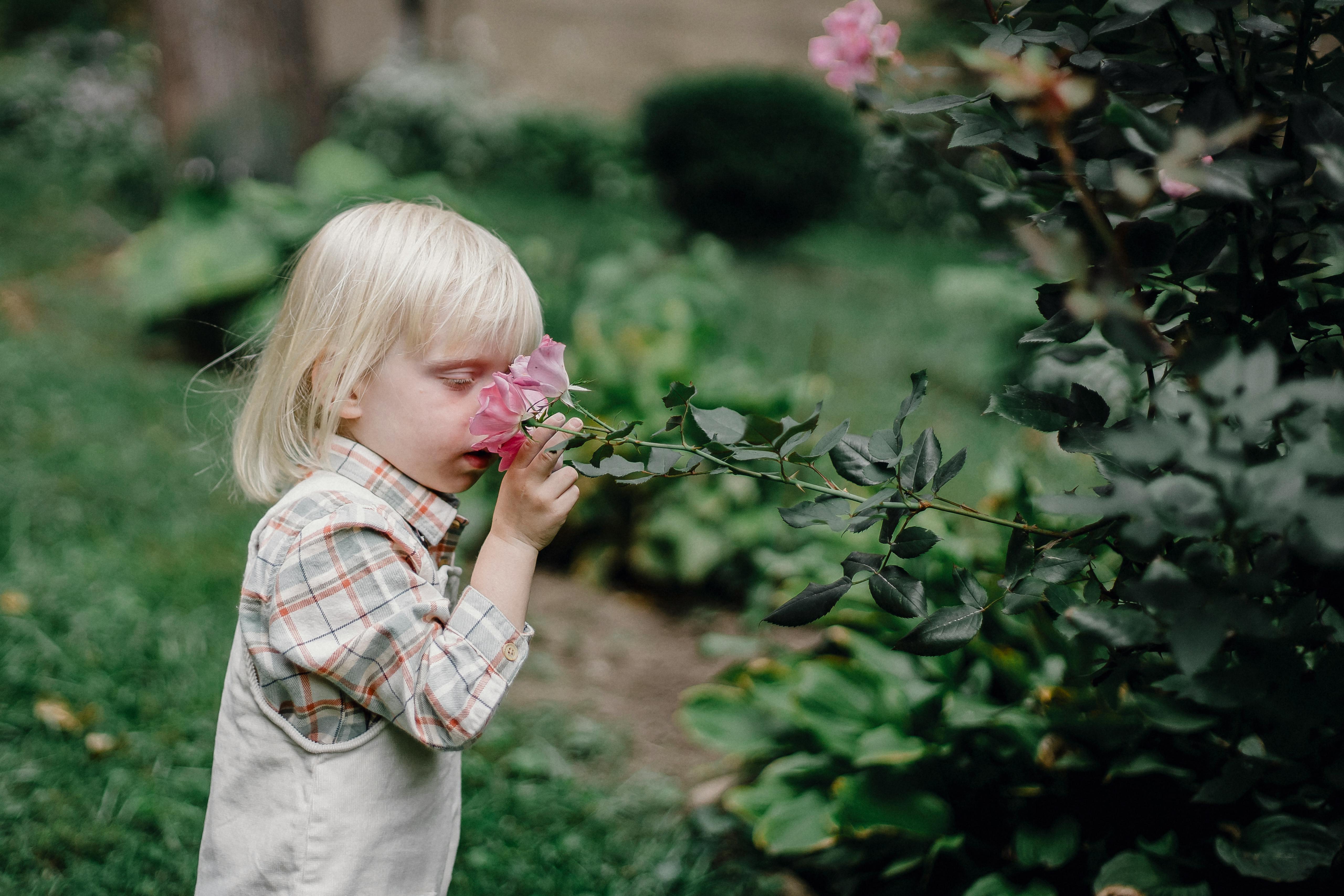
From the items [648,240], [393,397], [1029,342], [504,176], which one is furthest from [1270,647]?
[504,176]

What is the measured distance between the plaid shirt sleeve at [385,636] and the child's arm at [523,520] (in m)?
0.03

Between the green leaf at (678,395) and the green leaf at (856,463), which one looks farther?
the green leaf at (856,463)

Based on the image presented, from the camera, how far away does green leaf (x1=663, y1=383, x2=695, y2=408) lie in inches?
44.9

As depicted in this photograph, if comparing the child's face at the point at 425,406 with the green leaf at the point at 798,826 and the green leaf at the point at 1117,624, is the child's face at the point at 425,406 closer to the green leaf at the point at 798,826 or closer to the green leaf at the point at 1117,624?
the green leaf at the point at 1117,624

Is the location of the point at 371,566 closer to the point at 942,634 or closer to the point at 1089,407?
the point at 942,634

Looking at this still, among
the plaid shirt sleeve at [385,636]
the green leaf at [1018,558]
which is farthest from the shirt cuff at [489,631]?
the green leaf at [1018,558]

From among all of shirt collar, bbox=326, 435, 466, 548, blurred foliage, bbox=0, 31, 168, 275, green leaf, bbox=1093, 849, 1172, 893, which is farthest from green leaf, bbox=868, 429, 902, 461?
blurred foliage, bbox=0, 31, 168, 275

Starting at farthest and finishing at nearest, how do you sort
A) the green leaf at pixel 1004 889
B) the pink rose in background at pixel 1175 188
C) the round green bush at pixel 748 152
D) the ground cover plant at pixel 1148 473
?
the round green bush at pixel 748 152
the green leaf at pixel 1004 889
the pink rose in background at pixel 1175 188
the ground cover plant at pixel 1148 473

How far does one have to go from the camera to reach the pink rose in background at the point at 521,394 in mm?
1208

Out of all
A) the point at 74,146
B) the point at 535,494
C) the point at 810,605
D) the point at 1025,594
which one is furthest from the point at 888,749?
the point at 74,146

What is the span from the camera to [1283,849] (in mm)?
1396

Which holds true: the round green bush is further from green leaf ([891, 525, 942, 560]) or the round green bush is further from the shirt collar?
green leaf ([891, 525, 942, 560])

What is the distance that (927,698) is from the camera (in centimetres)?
214

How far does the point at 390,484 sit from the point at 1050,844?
1385mm
